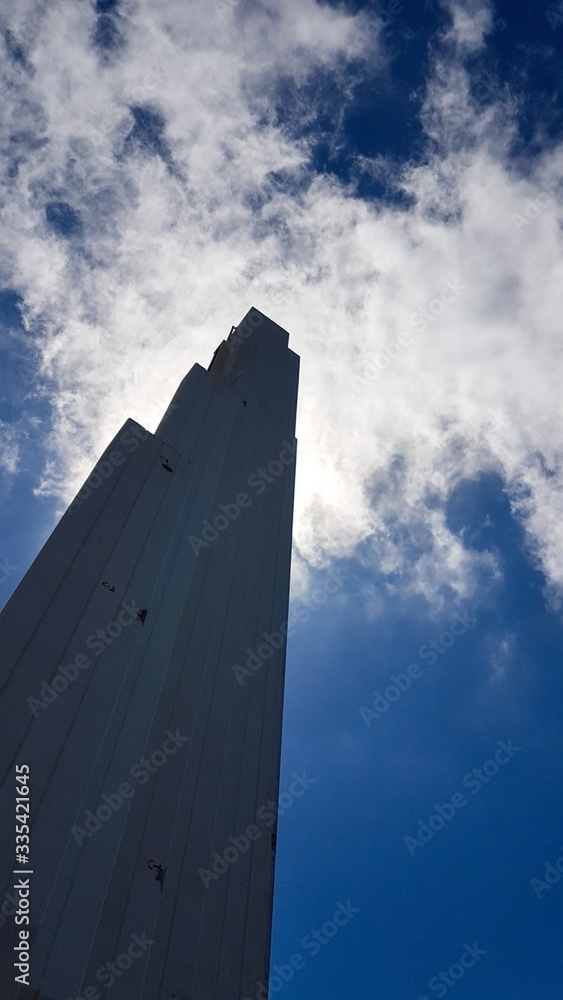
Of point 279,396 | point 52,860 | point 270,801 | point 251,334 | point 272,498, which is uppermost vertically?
point 251,334

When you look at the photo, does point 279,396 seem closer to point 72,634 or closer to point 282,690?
point 282,690

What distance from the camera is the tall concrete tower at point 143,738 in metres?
4.08

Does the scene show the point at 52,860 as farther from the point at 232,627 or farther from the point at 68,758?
the point at 232,627

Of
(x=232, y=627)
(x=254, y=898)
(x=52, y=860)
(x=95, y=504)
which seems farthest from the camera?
(x=232, y=627)

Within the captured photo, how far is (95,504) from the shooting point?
641 centimetres

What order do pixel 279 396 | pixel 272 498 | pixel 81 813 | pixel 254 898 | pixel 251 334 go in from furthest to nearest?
pixel 251 334
pixel 279 396
pixel 272 498
pixel 254 898
pixel 81 813

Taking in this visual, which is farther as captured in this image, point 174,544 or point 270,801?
point 174,544

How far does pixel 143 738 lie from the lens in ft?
16.9

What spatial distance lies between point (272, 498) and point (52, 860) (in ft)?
18.8

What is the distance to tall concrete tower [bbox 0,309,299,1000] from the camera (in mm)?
4082

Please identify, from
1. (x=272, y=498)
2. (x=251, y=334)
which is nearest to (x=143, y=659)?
(x=272, y=498)

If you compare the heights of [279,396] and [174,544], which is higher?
[279,396]

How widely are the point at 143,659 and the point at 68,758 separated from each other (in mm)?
1223

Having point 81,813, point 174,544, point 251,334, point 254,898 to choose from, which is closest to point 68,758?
point 81,813
